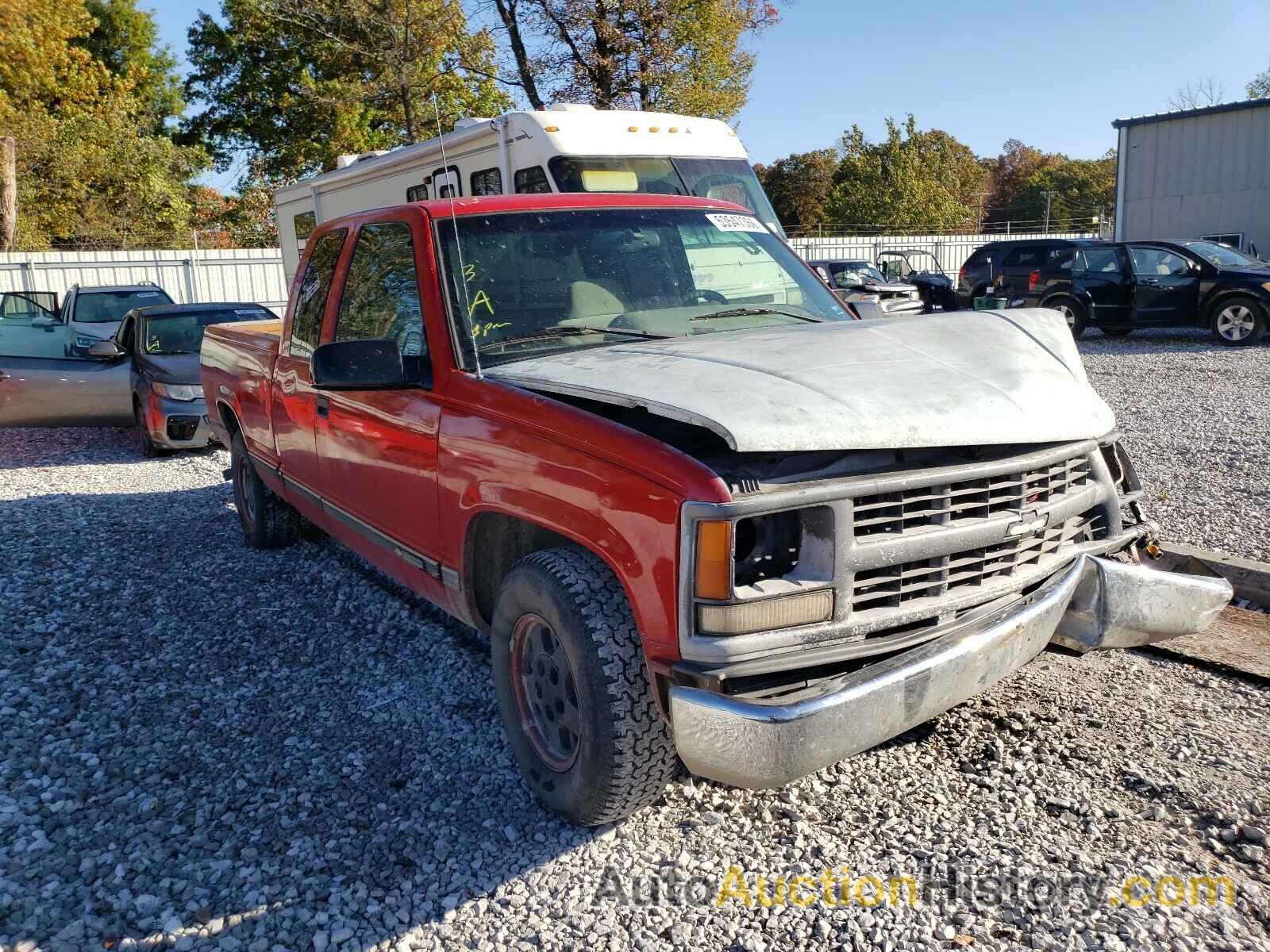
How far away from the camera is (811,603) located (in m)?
2.61

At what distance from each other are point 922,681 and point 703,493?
2.59 feet

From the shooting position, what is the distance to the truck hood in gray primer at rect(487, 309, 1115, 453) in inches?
104

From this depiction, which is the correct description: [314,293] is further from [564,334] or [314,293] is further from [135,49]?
[135,49]

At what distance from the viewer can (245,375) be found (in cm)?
604

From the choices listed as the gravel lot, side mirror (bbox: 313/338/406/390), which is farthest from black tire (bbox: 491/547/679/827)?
side mirror (bbox: 313/338/406/390)

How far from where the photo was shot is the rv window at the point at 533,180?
376 inches

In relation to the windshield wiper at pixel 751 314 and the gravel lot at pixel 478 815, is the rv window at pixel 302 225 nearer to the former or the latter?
the gravel lot at pixel 478 815

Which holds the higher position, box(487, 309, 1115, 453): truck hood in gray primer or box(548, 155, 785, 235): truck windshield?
box(548, 155, 785, 235): truck windshield

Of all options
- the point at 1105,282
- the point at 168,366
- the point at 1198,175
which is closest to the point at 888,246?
the point at 1198,175

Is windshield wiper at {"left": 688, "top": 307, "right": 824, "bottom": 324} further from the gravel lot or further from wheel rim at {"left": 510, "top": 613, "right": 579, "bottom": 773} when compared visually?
the gravel lot

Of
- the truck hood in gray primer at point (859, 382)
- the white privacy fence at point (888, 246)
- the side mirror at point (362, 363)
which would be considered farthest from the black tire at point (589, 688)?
the white privacy fence at point (888, 246)

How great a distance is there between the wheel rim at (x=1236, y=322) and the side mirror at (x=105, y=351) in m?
15.1

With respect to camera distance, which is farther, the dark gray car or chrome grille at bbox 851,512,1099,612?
the dark gray car

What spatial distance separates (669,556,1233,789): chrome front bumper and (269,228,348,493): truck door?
2998 millimetres
